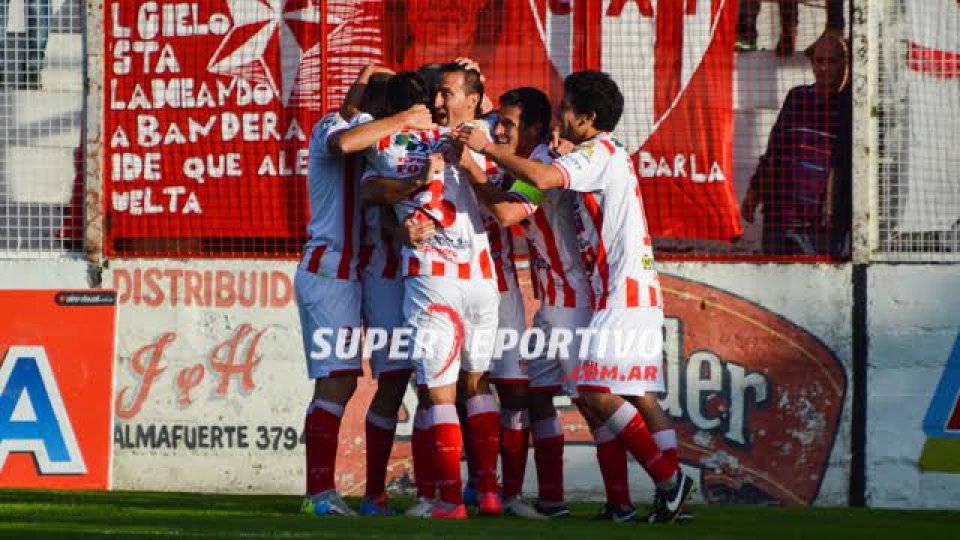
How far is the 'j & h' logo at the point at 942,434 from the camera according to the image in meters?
11.8

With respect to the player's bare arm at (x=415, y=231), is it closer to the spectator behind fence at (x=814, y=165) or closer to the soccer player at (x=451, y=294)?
the soccer player at (x=451, y=294)

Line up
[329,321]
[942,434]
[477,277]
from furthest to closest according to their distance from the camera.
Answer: [942,434] → [329,321] → [477,277]

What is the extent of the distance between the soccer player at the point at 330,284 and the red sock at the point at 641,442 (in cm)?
137

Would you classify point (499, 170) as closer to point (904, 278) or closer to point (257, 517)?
point (257, 517)

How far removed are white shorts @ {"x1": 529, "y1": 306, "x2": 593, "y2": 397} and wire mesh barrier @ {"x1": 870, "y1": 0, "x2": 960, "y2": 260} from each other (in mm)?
3606

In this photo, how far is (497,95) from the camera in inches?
480

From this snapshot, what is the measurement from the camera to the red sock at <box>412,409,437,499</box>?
8.86 metres

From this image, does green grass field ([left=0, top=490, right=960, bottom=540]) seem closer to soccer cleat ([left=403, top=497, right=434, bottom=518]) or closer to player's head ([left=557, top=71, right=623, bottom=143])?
soccer cleat ([left=403, top=497, right=434, bottom=518])

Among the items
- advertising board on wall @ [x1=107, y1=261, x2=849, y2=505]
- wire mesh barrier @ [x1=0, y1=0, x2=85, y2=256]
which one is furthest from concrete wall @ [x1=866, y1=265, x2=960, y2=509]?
wire mesh barrier @ [x1=0, y1=0, x2=85, y2=256]

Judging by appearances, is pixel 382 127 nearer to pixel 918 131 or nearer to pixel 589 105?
pixel 589 105

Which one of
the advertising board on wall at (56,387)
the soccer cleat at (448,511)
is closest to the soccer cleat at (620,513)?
the soccer cleat at (448,511)

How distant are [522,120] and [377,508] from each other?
6.79ft

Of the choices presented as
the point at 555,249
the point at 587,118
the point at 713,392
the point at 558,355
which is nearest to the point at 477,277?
the point at 555,249

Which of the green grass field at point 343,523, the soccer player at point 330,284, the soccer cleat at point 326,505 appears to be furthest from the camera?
the soccer player at point 330,284
